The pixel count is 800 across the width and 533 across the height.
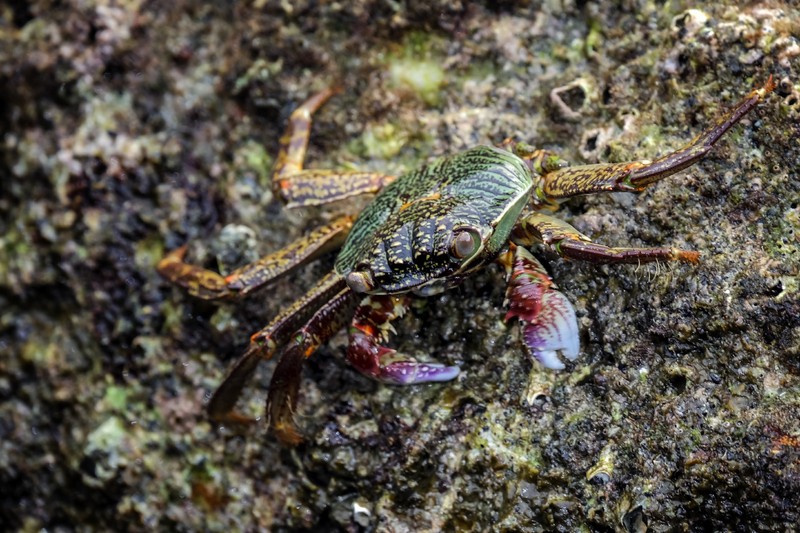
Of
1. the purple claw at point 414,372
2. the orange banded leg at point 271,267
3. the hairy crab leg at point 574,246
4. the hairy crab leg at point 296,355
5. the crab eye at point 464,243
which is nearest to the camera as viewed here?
the hairy crab leg at point 574,246

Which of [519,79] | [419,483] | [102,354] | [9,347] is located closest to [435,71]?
[519,79]

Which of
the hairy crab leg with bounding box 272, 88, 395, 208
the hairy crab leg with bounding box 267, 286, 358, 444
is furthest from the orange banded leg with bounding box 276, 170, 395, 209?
the hairy crab leg with bounding box 267, 286, 358, 444

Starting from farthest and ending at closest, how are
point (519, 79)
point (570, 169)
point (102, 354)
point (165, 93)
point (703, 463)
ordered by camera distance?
point (165, 93)
point (102, 354)
point (519, 79)
point (570, 169)
point (703, 463)

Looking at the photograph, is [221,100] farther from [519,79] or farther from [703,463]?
[703,463]

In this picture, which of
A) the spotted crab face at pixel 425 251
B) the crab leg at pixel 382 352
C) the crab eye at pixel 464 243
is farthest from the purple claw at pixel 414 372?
the crab eye at pixel 464 243

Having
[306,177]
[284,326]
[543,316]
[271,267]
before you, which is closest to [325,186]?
[306,177]

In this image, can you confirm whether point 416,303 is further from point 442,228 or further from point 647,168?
point 647,168

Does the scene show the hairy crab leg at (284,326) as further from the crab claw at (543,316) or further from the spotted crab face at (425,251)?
the crab claw at (543,316)
